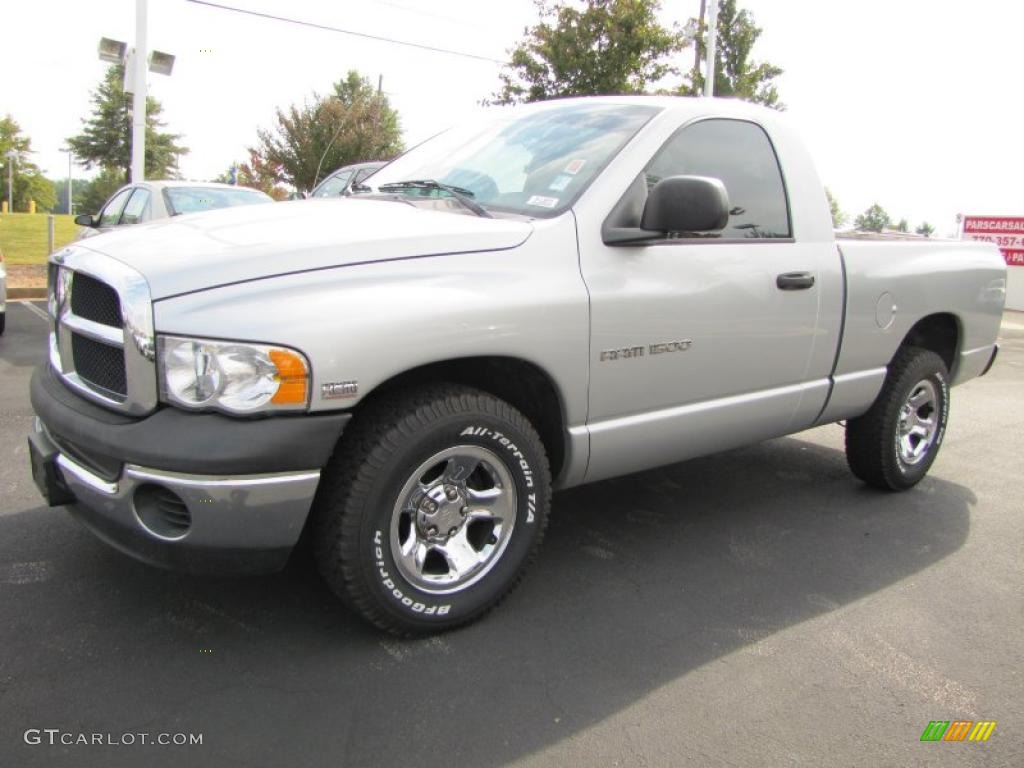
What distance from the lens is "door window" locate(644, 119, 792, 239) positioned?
11.3ft

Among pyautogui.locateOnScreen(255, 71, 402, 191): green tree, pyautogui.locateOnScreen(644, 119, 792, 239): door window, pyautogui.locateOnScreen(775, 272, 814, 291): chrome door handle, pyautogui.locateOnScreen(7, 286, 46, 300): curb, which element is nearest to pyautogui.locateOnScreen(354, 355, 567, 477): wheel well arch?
pyautogui.locateOnScreen(644, 119, 792, 239): door window

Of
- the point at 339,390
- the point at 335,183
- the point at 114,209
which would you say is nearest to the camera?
the point at 339,390

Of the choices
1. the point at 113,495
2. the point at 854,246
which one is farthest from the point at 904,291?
the point at 113,495

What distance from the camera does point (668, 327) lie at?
3.22m

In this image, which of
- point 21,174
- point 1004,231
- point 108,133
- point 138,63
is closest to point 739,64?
point 1004,231

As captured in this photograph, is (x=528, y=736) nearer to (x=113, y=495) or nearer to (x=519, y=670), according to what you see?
(x=519, y=670)

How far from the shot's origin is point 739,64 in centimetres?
2638

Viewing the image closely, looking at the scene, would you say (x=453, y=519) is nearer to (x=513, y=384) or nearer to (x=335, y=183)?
(x=513, y=384)

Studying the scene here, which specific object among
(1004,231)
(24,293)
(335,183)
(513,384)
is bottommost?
(513,384)

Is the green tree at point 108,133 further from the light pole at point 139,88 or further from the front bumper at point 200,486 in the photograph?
the front bumper at point 200,486

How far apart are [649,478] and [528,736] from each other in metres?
2.53

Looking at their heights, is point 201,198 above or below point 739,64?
below

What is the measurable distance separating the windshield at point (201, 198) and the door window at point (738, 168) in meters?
5.92

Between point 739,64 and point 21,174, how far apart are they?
69740 millimetres
